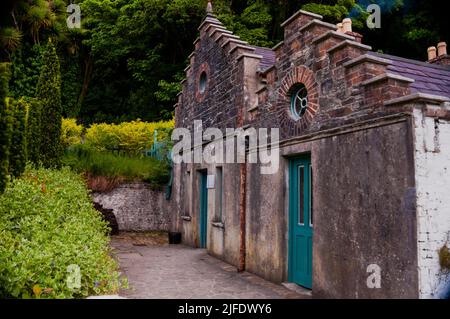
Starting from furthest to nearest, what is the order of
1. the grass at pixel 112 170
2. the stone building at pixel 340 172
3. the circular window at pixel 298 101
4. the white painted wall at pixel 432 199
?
the grass at pixel 112 170 < the circular window at pixel 298 101 < the stone building at pixel 340 172 < the white painted wall at pixel 432 199

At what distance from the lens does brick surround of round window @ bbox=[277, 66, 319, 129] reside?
686 cm

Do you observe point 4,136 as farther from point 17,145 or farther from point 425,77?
point 425,77

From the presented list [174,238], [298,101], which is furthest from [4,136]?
[174,238]

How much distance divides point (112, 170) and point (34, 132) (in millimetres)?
4245

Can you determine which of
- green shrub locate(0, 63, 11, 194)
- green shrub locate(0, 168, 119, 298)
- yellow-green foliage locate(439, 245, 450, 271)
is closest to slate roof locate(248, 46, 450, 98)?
yellow-green foliage locate(439, 245, 450, 271)

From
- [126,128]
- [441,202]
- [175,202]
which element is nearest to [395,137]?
[441,202]

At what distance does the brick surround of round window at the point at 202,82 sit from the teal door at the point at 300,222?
17.9ft

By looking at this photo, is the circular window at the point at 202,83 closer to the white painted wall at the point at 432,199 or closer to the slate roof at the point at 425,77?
the slate roof at the point at 425,77

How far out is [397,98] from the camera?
5.12 m

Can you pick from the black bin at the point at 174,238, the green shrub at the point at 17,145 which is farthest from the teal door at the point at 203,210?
the green shrub at the point at 17,145

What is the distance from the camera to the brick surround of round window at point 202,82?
12.2 m
